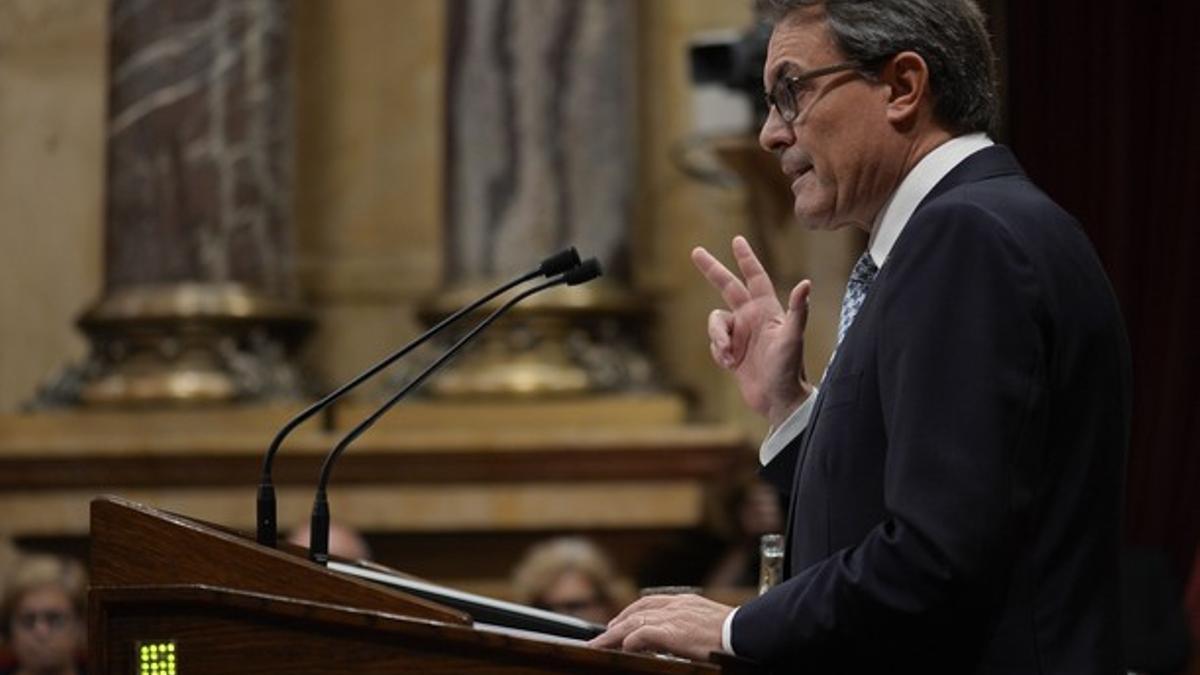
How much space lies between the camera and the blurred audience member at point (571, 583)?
22.1ft

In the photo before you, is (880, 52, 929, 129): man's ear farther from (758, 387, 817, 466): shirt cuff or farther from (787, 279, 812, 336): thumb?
(758, 387, 817, 466): shirt cuff

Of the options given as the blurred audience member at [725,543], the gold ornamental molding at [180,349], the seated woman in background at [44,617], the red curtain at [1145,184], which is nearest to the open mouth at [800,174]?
the red curtain at [1145,184]

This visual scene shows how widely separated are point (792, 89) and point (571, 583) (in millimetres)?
3864

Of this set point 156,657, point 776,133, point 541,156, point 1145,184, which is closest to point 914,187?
point 776,133

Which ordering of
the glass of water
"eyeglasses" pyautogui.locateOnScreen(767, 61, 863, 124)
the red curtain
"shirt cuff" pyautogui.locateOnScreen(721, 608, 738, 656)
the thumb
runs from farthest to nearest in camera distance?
the red curtain → the thumb → the glass of water → "eyeglasses" pyautogui.locateOnScreen(767, 61, 863, 124) → "shirt cuff" pyautogui.locateOnScreen(721, 608, 738, 656)

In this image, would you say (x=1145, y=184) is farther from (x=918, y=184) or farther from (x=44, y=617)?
(x=918, y=184)

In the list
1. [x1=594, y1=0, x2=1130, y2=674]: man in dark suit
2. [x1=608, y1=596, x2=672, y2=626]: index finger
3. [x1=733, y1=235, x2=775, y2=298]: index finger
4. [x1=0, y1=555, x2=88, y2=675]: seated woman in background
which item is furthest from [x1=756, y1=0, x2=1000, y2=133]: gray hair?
[x1=0, y1=555, x2=88, y2=675]: seated woman in background

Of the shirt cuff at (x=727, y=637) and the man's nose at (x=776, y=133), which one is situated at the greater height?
the man's nose at (x=776, y=133)

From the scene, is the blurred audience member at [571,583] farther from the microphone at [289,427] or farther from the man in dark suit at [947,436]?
the man in dark suit at [947,436]

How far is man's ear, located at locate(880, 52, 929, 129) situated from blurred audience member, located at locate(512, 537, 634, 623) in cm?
381

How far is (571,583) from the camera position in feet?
22.2

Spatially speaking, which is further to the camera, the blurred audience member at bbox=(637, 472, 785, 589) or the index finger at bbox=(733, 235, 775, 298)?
the blurred audience member at bbox=(637, 472, 785, 589)

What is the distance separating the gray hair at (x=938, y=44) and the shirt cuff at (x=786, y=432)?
0.49 meters

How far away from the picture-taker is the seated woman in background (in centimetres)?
665
